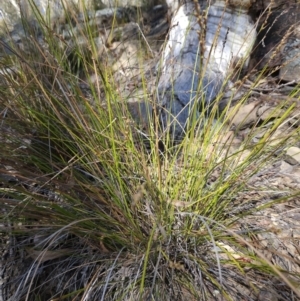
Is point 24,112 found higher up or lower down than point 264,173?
higher up

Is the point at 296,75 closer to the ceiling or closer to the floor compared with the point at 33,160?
closer to the floor

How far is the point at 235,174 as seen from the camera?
125cm

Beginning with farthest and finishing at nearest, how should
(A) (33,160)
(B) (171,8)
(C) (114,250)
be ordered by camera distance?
(B) (171,8) < (A) (33,160) < (C) (114,250)

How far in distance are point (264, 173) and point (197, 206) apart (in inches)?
15.8

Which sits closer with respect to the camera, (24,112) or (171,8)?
(24,112)

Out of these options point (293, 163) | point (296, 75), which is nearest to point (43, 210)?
point (293, 163)

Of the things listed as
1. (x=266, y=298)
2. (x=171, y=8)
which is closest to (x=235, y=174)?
(x=266, y=298)

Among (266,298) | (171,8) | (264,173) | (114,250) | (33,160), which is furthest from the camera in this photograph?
(171,8)

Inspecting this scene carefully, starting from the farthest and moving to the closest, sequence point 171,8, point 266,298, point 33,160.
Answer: point 171,8, point 33,160, point 266,298

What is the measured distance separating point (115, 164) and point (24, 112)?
0.54 metres

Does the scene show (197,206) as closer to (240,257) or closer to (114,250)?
(240,257)

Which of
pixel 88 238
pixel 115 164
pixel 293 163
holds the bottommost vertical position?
pixel 293 163

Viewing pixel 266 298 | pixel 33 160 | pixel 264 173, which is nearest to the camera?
pixel 266 298

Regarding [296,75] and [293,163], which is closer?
[293,163]
